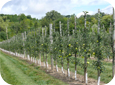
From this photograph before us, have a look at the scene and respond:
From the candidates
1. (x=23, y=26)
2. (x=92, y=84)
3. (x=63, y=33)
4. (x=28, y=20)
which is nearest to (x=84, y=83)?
(x=92, y=84)

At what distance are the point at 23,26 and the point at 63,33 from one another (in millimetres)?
45558

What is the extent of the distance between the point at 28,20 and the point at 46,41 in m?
47.8

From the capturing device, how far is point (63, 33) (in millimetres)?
9227

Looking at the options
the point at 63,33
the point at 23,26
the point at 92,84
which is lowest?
the point at 92,84

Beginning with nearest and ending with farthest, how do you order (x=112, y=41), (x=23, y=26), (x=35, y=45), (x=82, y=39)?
(x=112, y=41) < (x=82, y=39) < (x=35, y=45) < (x=23, y=26)

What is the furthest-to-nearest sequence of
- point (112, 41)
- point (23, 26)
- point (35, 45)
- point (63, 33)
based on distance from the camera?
point (23, 26)
point (35, 45)
point (63, 33)
point (112, 41)

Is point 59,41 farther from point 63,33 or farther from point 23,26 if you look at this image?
point 23,26

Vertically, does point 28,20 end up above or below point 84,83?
above

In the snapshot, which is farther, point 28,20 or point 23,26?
point 28,20

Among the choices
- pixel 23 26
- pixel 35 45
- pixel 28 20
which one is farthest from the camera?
pixel 28 20

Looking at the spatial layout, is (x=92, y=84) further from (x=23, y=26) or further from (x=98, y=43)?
(x=23, y=26)

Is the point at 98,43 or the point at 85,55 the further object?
the point at 85,55

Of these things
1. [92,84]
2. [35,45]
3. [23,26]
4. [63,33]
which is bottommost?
[92,84]

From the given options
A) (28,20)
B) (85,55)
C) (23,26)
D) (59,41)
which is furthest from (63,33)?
(28,20)
